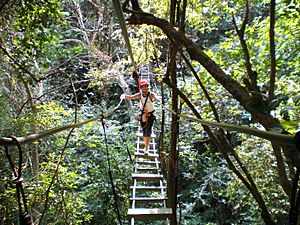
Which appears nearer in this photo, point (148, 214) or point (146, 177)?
point (148, 214)

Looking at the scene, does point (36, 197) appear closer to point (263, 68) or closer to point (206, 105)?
point (206, 105)

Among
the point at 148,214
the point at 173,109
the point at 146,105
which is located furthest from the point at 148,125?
the point at 148,214

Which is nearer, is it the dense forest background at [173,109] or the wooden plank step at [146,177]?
the dense forest background at [173,109]

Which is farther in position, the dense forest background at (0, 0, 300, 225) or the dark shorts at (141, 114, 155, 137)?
the dark shorts at (141, 114, 155, 137)

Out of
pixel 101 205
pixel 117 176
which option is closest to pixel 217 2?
pixel 117 176

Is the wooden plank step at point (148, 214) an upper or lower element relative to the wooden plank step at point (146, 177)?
lower

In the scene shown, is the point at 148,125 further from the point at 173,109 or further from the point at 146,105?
the point at 173,109

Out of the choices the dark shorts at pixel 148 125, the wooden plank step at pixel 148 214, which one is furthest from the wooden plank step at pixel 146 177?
the wooden plank step at pixel 148 214

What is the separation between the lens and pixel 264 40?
9.91ft

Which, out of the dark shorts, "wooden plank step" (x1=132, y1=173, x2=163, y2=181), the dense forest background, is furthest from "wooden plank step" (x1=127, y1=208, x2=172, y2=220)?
the dark shorts

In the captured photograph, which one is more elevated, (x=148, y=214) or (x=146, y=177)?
(x=146, y=177)

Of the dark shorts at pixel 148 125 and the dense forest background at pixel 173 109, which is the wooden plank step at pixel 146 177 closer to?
the dense forest background at pixel 173 109

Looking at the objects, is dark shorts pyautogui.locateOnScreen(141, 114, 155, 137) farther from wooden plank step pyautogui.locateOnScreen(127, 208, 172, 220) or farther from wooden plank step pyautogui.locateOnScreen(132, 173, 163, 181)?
wooden plank step pyautogui.locateOnScreen(127, 208, 172, 220)

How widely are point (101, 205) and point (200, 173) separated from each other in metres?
2.16
